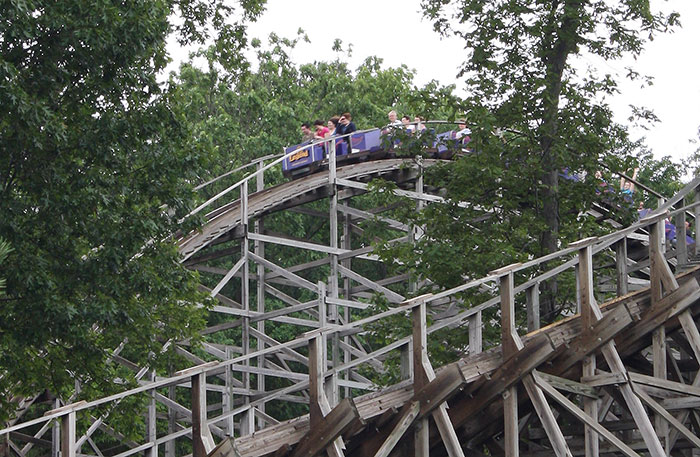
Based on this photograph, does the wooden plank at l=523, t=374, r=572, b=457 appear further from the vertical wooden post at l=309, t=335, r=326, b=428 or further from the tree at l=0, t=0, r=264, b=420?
the tree at l=0, t=0, r=264, b=420

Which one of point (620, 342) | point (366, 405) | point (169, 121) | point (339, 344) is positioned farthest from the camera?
point (339, 344)

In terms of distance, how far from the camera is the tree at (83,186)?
14211 mm

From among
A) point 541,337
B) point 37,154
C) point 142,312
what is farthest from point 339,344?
point 541,337

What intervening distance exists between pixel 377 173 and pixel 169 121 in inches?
326

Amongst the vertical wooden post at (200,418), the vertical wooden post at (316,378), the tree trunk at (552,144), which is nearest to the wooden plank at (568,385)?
the vertical wooden post at (316,378)

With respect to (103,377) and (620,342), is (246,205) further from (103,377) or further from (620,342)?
(620,342)

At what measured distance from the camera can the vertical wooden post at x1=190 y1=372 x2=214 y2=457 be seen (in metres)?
10.3

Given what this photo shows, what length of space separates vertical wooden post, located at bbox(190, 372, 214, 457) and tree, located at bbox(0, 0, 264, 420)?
405 centimetres

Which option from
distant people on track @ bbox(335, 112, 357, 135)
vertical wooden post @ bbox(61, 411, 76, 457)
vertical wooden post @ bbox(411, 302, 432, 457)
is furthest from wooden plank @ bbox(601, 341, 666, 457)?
distant people on track @ bbox(335, 112, 357, 135)

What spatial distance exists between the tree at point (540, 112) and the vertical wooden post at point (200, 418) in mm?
6192

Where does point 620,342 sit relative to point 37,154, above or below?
below

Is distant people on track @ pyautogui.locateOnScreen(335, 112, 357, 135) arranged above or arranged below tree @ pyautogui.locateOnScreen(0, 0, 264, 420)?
above

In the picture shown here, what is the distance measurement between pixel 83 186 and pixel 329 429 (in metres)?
4.94

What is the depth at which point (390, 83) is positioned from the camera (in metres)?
40.7
